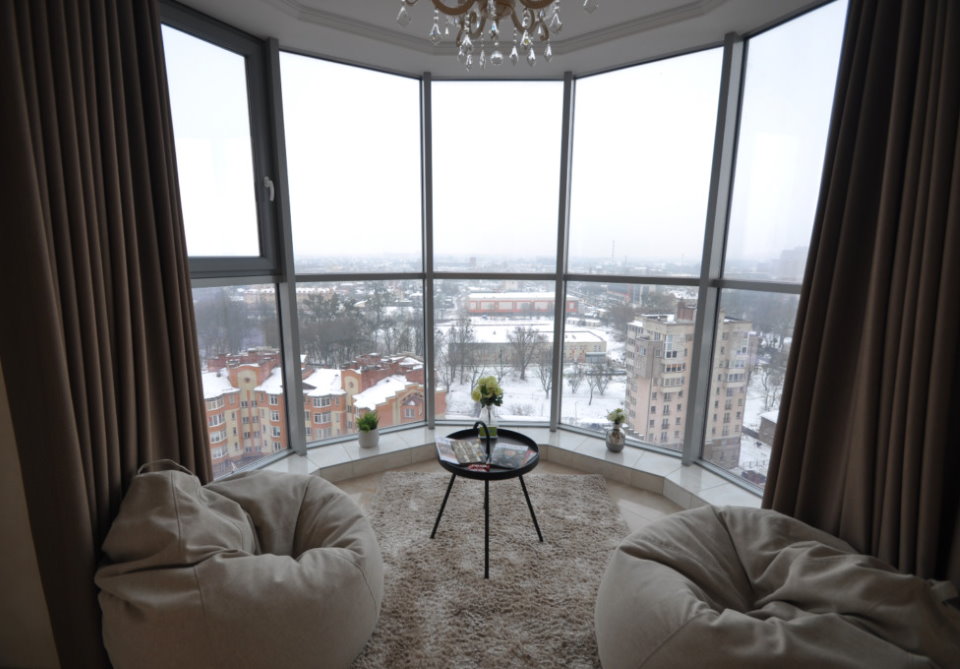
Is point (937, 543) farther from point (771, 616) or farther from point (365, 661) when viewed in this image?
point (365, 661)

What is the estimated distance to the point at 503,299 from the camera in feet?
11.5

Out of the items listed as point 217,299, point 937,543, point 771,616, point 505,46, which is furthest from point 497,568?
point 505,46

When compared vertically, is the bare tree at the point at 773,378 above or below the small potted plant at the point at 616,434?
above

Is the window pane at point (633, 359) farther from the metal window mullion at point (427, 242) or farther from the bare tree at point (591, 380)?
the metal window mullion at point (427, 242)

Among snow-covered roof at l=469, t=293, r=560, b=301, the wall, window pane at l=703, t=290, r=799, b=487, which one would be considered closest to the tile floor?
window pane at l=703, t=290, r=799, b=487

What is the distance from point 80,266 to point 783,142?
3210mm

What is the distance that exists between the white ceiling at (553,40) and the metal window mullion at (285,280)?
0.29 m

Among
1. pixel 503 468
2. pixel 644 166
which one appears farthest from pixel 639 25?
pixel 503 468

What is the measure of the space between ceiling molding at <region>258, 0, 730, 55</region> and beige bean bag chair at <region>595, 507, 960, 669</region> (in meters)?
2.49

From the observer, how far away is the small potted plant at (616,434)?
3244mm

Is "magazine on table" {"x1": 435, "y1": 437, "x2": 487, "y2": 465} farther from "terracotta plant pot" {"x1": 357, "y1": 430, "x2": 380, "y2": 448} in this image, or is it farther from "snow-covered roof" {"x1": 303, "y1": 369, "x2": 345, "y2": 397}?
"snow-covered roof" {"x1": 303, "y1": 369, "x2": 345, "y2": 397}

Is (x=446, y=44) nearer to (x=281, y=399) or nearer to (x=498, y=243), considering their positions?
(x=498, y=243)

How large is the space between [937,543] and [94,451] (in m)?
2.82

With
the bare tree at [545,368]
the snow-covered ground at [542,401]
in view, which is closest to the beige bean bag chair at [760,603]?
the snow-covered ground at [542,401]
